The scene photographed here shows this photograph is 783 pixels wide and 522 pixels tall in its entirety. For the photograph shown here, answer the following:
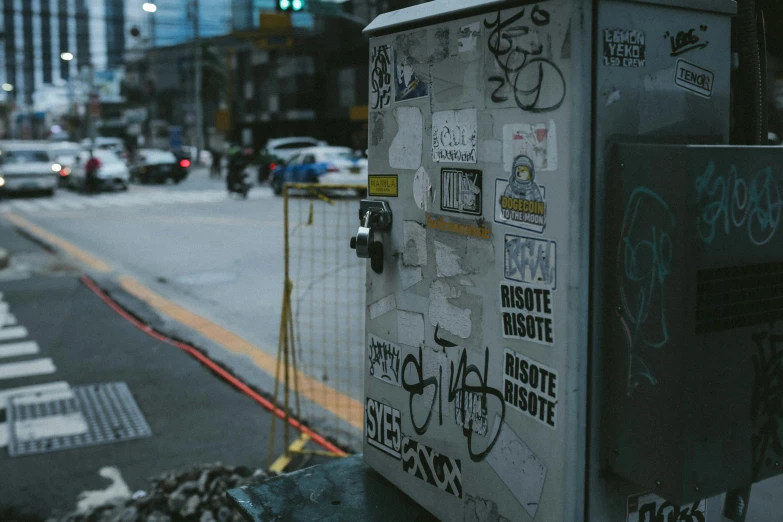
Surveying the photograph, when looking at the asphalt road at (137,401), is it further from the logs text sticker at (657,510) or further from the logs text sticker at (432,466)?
the logs text sticker at (657,510)

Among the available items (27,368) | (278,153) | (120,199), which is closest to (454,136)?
(27,368)

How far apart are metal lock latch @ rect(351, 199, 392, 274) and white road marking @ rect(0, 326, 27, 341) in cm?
682

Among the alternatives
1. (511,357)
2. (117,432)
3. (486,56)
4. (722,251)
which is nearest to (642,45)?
(486,56)

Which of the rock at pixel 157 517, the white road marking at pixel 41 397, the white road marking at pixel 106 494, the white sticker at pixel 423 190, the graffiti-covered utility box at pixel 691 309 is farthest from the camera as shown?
the white road marking at pixel 41 397

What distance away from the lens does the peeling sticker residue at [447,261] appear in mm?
2301

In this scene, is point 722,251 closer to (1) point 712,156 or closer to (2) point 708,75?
(1) point 712,156

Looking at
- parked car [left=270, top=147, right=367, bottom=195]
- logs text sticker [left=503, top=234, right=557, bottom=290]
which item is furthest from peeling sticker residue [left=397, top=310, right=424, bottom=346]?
parked car [left=270, top=147, right=367, bottom=195]

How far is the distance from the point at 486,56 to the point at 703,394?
1.01 metres

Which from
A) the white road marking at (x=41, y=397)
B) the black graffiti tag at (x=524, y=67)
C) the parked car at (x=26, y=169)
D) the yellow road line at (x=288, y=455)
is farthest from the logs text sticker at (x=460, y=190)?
the parked car at (x=26, y=169)

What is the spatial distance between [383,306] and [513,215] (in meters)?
0.71

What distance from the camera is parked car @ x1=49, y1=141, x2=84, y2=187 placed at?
112 ft

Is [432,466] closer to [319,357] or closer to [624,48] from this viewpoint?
[624,48]

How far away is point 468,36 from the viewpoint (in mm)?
2191

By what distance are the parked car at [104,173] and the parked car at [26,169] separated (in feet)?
6.42
